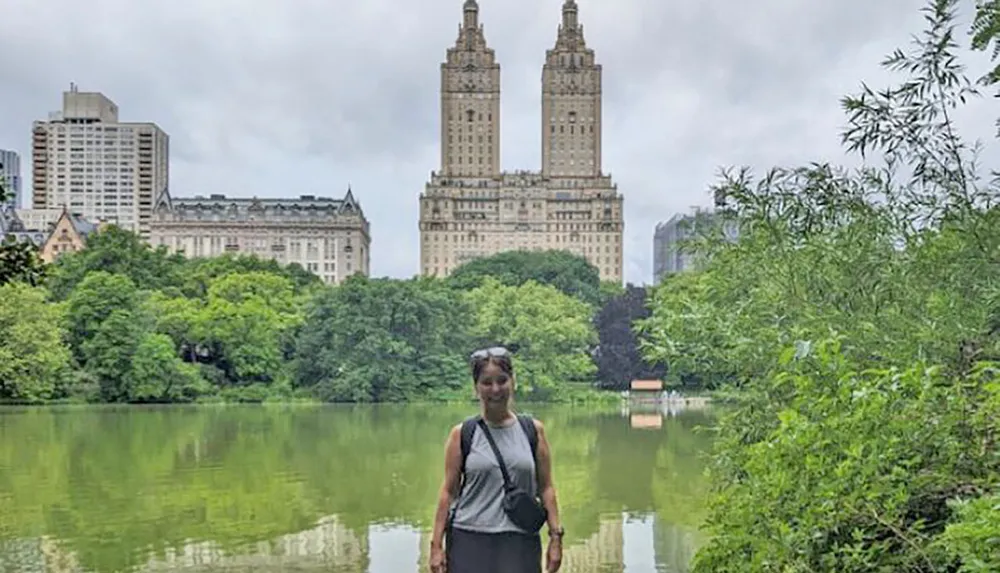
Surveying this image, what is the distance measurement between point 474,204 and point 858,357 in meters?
67.3

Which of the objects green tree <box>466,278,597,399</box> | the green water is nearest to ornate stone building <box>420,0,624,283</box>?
green tree <box>466,278,597,399</box>

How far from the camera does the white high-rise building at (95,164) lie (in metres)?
98.0

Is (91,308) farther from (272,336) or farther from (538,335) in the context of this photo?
(538,335)

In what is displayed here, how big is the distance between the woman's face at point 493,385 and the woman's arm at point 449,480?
12 cm

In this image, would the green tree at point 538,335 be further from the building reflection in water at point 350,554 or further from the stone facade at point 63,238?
the stone facade at point 63,238

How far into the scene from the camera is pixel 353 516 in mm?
10086

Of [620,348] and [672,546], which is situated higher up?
[620,348]

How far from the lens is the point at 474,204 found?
2798 inches

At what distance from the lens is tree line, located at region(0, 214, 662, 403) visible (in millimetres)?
28094

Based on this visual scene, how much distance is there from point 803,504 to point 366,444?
608 inches

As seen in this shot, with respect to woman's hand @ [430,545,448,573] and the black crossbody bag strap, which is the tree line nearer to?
woman's hand @ [430,545,448,573]

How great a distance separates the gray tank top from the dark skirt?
23 mm

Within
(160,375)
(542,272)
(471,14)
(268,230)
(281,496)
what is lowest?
(281,496)

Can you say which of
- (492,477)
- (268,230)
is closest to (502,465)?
(492,477)
